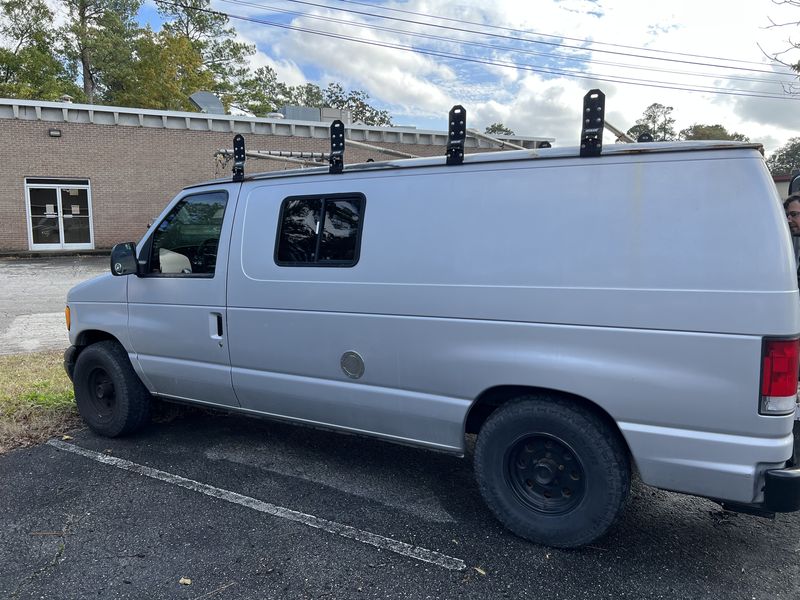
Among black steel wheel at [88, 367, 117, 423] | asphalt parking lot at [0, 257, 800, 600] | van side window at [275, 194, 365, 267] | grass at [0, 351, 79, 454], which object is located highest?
van side window at [275, 194, 365, 267]

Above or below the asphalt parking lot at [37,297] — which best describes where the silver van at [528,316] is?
above

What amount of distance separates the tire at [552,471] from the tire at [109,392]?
2.94 m

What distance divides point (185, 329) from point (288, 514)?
5.28ft

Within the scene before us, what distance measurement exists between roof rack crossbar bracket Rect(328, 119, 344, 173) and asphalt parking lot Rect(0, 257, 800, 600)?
6.93ft

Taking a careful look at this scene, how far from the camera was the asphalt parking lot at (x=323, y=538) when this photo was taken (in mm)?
2842

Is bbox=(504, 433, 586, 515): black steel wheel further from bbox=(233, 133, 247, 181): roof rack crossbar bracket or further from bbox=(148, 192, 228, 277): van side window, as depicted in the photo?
bbox=(233, 133, 247, 181): roof rack crossbar bracket

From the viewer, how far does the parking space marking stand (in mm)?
3074

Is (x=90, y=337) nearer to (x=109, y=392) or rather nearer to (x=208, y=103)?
(x=109, y=392)

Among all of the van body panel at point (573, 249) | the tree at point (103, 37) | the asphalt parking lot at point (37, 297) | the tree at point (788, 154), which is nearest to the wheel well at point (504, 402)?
the van body panel at point (573, 249)

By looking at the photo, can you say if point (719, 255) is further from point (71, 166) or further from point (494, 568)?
point (71, 166)

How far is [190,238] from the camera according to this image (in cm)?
437

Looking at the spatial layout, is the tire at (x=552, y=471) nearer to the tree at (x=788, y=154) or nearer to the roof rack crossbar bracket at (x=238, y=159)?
the roof rack crossbar bracket at (x=238, y=159)

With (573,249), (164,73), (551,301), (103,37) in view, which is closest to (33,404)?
(551,301)

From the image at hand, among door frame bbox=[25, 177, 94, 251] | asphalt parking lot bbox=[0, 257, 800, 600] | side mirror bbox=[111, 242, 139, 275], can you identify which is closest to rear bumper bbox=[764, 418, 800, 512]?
asphalt parking lot bbox=[0, 257, 800, 600]
